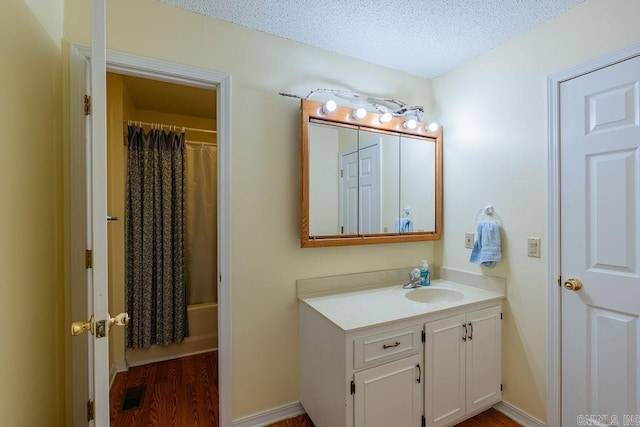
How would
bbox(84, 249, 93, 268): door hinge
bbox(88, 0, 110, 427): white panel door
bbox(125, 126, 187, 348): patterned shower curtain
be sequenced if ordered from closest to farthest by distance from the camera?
bbox(88, 0, 110, 427): white panel door → bbox(84, 249, 93, 268): door hinge → bbox(125, 126, 187, 348): patterned shower curtain

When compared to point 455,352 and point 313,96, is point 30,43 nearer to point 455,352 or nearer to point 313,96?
point 313,96

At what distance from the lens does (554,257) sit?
166 centimetres

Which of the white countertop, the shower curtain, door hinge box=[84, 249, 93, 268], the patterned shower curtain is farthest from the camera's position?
the shower curtain

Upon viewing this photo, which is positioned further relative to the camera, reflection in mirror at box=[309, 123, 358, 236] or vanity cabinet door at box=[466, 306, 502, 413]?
reflection in mirror at box=[309, 123, 358, 236]

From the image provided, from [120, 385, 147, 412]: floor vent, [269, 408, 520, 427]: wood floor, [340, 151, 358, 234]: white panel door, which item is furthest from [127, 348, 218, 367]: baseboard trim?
[340, 151, 358, 234]: white panel door

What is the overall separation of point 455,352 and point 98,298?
172cm

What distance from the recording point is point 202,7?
5.24 feet

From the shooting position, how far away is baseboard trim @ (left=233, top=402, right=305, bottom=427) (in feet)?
5.70

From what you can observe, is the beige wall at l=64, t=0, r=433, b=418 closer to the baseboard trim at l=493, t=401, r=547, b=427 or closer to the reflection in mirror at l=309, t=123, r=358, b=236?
the reflection in mirror at l=309, t=123, r=358, b=236

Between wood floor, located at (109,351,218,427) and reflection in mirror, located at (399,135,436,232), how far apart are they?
1836mm

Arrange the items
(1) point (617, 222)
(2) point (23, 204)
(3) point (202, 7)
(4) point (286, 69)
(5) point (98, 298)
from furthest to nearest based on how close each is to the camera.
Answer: (4) point (286, 69) → (3) point (202, 7) → (1) point (617, 222) → (2) point (23, 204) → (5) point (98, 298)

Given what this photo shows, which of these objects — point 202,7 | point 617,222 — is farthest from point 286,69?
point 617,222

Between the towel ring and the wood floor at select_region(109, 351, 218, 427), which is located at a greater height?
the towel ring

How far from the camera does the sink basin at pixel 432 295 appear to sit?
203cm
